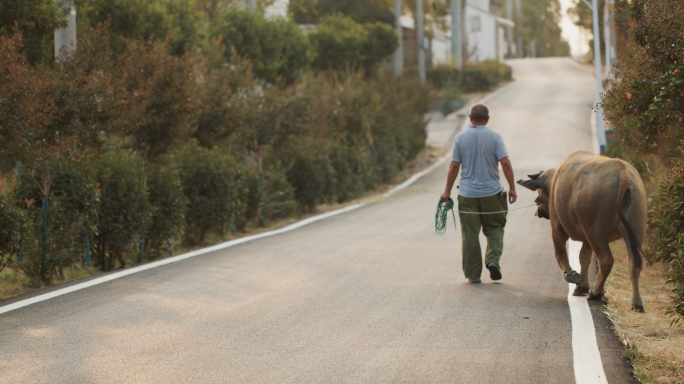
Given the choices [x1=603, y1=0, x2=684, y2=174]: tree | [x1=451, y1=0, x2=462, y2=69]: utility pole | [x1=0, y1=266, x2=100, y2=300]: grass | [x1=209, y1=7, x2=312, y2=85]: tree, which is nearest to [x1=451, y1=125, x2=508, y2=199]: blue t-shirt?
[x1=603, y1=0, x2=684, y2=174]: tree

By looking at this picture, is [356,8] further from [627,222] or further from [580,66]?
[627,222]

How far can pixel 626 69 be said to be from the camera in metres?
7.68

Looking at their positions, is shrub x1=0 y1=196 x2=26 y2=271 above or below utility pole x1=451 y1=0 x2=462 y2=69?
below

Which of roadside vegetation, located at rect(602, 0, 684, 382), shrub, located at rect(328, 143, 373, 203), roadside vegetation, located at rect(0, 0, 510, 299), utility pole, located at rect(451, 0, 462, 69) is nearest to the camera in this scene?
roadside vegetation, located at rect(602, 0, 684, 382)

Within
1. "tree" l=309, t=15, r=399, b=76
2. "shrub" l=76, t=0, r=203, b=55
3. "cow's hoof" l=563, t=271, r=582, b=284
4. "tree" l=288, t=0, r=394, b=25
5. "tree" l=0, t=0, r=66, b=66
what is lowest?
"cow's hoof" l=563, t=271, r=582, b=284

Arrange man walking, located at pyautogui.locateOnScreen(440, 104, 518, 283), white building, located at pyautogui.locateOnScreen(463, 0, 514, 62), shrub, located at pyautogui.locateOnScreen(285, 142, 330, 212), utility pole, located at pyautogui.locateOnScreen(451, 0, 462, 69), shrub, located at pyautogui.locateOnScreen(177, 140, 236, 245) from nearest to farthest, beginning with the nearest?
man walking, located at pyautogui.locateOnScreen(440, 104, 518, 283), shrub, located at pyautogui.locateOnScreen(177, 140, 236, 245), shrub, located at pyautogui.locateOnScreen(285, 142, 330, 212), utility pole, located at pyautogui.locateOnScreen(451, 0, 462, 69), white building, located at pyautogui.locateOnScreen(463, 0, 514, 62)

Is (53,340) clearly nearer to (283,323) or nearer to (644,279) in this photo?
(283,323)

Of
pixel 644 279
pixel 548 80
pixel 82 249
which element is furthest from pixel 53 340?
pixel 548 80

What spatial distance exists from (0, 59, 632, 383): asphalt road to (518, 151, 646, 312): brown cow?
0.45 meters

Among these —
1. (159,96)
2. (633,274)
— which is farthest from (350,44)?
(633,274)

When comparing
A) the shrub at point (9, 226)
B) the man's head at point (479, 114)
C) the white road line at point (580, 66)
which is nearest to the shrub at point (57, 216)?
the shrub at point (9, 226)

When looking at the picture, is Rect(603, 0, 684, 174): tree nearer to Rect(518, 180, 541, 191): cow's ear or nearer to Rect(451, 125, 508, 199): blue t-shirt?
Rect(518, 180, 541, 191): cow's ear

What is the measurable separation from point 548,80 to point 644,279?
46532mm

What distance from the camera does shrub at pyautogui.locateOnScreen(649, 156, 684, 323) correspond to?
534 centimetres
